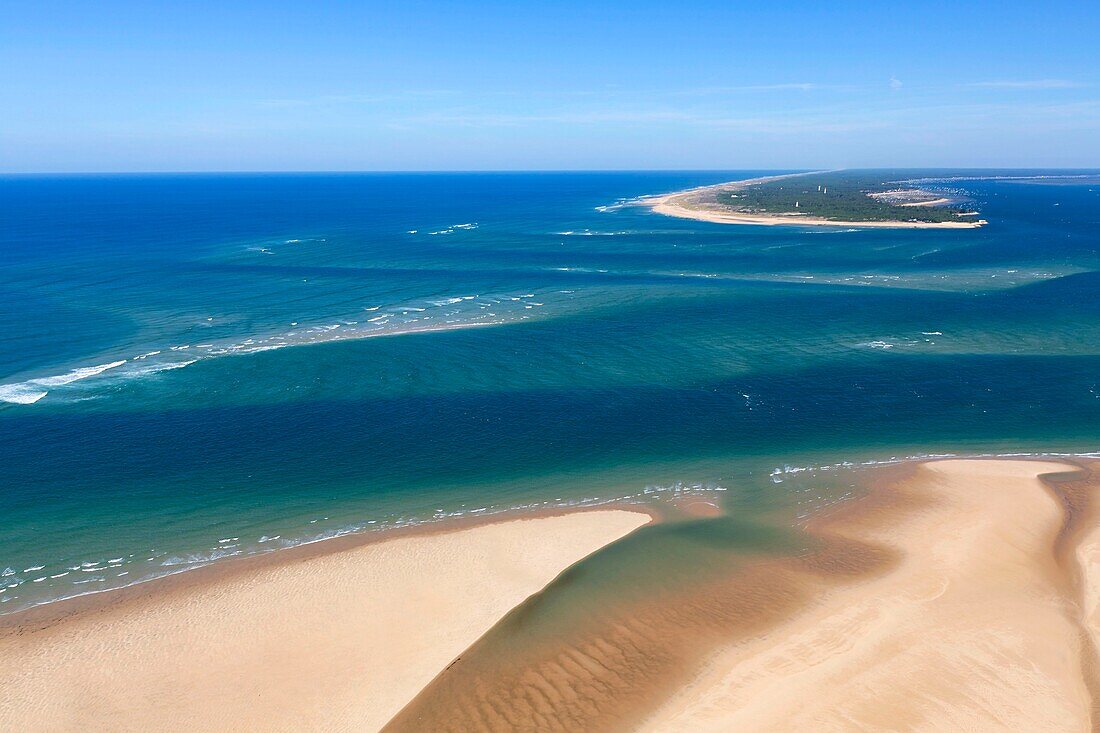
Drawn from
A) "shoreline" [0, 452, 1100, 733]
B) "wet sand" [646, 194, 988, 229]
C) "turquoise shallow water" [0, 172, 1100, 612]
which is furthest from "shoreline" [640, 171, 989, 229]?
"shoreline" [0, 452, 1100, 733]

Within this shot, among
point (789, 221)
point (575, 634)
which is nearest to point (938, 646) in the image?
point (575, 634)

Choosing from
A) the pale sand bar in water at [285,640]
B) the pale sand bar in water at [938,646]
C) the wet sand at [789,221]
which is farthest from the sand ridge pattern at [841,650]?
the wet sand at [789,221]

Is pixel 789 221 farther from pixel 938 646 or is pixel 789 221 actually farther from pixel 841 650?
pixel 841 650

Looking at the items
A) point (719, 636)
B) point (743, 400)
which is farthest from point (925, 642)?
point (743, 400)

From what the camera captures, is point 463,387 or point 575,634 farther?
point 463,387

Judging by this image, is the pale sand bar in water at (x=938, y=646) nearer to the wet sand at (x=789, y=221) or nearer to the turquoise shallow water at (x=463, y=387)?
the turquoise shallow water at (x=463, y=387)

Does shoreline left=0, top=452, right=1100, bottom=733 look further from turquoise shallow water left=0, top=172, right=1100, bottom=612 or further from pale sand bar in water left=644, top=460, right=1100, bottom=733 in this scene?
turquoise shallow water left=0, top=172, right=1100, bottom=612
